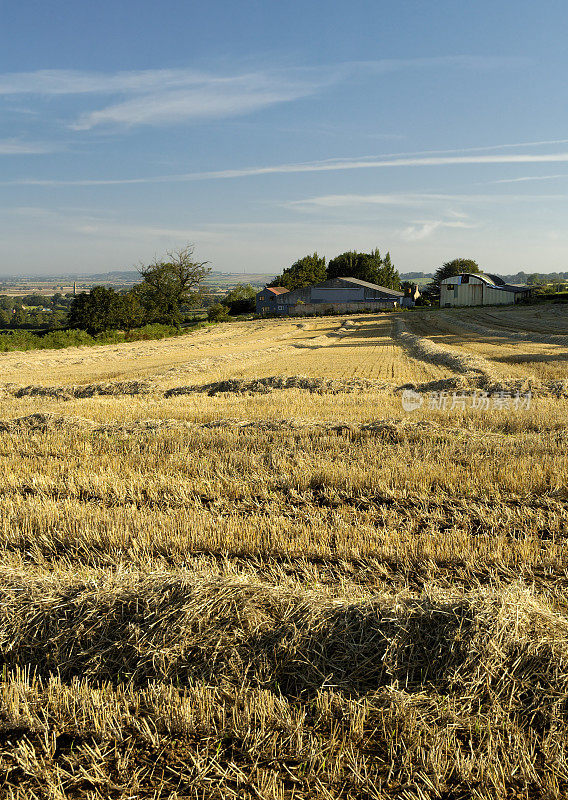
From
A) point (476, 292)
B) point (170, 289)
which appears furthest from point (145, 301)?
point (476, 292)

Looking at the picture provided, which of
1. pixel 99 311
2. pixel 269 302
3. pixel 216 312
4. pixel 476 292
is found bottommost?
pixel 99 311

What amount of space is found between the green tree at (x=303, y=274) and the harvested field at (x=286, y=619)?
107m

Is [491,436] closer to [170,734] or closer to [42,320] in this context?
[170,734]

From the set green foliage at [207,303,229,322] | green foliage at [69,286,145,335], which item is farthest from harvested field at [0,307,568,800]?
green foliage at [207,303,229,322]

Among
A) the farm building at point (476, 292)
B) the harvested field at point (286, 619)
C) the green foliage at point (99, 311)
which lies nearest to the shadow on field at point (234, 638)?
the harvested field at point (286, 619)

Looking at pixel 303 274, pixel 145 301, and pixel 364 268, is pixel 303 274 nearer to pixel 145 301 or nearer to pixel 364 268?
pixel 364 268

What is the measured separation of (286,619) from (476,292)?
82.5 m

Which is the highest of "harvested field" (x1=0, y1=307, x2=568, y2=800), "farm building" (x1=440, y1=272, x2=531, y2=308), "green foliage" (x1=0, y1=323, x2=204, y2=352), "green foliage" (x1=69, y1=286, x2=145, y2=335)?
"farm building" (x1=440, y1=272, x2=531, y2=308)

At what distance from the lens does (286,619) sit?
3.66m

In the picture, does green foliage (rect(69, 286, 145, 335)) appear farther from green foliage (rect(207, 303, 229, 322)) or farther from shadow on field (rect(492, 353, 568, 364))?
shadow on field (rect(492, 353, 568, 364))

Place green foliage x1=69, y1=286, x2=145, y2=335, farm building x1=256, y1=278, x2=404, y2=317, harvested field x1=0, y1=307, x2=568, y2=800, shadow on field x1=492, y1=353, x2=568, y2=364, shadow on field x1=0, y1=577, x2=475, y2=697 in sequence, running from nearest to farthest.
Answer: harvested field x1=0, y1=307, x2=568, y2=800
shadow on field x1=0, y1=577, x2=475, y2=697
shadow on field x1=492, y1=353, x2=568, y2=364
green foliage x1=69, y1=286, x2=145, y2=335
farm building x1=256, y1=278, x2=404, y2=317

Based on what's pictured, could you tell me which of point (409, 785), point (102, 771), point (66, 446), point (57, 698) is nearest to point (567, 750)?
point (409, 785)

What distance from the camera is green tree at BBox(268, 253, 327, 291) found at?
115m

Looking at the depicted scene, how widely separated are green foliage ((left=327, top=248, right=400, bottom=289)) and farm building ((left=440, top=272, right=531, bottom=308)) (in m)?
37.4
